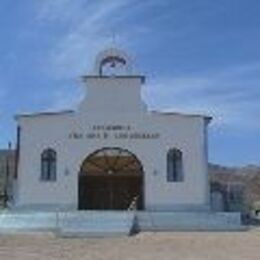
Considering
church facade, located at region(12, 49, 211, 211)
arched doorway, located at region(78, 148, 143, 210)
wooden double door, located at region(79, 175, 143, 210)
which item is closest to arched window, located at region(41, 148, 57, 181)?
church facade, located at region(12, 49, 211, 211)

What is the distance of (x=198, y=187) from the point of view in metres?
40.5

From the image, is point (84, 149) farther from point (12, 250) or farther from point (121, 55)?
point (12, 250)

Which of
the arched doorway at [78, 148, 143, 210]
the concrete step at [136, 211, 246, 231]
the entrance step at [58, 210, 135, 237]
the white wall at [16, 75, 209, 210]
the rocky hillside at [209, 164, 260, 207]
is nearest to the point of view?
the entrance step at [58, 210, 135, 237]

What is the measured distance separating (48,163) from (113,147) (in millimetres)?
3069

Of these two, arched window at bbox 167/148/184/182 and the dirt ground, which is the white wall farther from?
the dirt ground

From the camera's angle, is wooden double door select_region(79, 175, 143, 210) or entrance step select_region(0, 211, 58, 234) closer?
entrance step select_region(0, 211, 58, 234)

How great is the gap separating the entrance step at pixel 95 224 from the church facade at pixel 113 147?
16.0 ft

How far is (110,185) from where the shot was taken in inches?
1839

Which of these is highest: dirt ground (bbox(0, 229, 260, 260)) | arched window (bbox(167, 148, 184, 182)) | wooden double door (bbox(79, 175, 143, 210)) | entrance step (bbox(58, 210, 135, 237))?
arched window (bbox(167, 148, 184, 182))

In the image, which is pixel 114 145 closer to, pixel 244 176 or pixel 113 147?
pixel 113 147

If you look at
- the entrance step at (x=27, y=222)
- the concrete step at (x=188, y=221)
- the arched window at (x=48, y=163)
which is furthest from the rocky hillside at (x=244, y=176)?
the entrance step at (x=27, y=222)

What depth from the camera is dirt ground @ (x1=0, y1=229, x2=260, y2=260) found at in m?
24.8

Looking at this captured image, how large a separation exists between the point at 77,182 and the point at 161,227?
7.08 meters

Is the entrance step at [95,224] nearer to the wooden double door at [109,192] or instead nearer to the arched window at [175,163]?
the arched window at [175,163]
